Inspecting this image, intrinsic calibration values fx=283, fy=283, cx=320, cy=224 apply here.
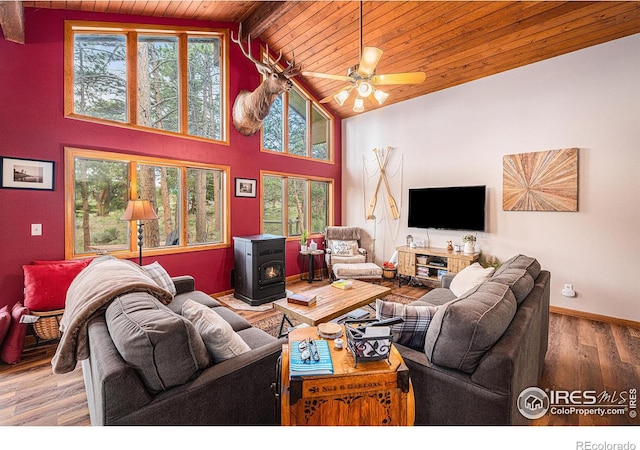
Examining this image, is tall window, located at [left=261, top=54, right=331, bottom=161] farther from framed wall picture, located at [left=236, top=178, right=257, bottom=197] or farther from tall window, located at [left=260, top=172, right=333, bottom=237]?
framed wall picture, located at [left=236, top=178, right=257, bottom=197]

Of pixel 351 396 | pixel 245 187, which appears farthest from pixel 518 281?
pixel 245 187

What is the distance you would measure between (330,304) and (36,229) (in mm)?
3062

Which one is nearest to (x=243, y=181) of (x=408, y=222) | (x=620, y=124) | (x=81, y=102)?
(x=81, y=102)

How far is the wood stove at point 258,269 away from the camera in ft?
13.0

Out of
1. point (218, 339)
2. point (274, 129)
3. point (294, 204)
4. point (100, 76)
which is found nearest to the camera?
point (218, 339)

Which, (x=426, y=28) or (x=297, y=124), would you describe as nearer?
(x=426, y=28)

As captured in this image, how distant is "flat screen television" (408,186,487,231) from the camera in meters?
4.37

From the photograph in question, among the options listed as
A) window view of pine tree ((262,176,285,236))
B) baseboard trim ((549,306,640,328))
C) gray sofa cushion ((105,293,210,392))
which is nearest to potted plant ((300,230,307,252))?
window view of pine tree ((262,176,285,236))

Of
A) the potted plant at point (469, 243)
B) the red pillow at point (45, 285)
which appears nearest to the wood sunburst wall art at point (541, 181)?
the potted plant at point (469, 243)

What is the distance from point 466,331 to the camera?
130 centimetres

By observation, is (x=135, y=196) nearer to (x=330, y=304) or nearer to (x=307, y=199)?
(x=330, y=304)

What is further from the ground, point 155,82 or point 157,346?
point 155,82

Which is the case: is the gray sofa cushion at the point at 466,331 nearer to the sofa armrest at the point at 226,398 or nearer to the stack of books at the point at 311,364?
the stack of books at the point at 311,364

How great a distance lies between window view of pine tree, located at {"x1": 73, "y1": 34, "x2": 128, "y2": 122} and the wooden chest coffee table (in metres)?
3.73
